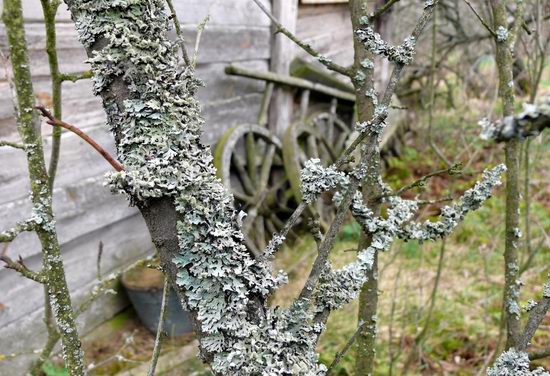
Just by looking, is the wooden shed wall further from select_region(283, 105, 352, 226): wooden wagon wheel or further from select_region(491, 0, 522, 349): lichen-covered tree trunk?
select_region(491, 0, 522, 349): lichen-covered tree trunk

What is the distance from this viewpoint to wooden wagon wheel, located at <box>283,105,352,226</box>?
432 cm

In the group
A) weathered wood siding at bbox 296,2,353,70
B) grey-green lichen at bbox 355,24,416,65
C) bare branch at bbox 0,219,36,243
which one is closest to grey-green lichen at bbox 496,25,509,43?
grey-green lichen at bbox 355,24,416,65

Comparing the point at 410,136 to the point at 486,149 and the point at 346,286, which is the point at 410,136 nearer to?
the point at 486,149

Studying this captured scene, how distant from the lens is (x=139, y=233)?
3.49 m

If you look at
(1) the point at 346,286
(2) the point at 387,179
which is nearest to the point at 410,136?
(2) the point at 387,179

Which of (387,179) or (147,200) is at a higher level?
(147,200)

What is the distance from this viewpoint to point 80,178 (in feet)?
9.53

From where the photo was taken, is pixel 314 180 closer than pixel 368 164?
Yes

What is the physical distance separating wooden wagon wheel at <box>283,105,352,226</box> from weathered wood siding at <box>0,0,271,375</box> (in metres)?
0.65

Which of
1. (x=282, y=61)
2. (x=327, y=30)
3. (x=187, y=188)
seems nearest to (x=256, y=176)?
(x=282, y=61)

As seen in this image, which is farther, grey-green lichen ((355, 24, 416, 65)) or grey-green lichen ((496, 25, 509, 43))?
grey-green lichen ((496, 25, 509, 43))

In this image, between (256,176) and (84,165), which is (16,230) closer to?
(84,165)

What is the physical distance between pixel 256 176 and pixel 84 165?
5.24 feet

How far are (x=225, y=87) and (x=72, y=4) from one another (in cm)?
309
